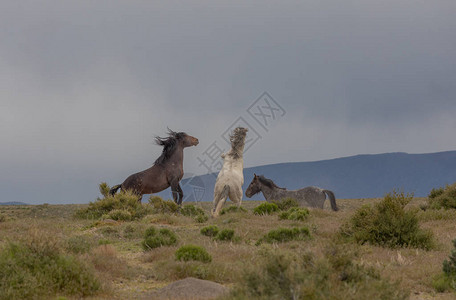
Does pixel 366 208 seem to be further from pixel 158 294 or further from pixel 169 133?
pixel 169 133

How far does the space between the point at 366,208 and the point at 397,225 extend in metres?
1.17

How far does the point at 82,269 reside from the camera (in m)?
7.57

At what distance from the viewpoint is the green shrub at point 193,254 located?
901 cm

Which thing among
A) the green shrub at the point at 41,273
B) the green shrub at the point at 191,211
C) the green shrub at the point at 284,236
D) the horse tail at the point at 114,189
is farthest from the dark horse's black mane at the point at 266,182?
the green shrub at the point at 41,273

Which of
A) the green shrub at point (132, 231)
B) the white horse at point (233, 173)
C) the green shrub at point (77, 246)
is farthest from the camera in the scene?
the white horse at point (233, 173)

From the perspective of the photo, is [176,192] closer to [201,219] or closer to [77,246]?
[201,219]

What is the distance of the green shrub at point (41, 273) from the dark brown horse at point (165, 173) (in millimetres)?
15294

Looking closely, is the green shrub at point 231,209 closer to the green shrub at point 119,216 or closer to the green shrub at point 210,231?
the green shrub at point 119,216

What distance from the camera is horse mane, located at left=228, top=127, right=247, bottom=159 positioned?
58.1ft

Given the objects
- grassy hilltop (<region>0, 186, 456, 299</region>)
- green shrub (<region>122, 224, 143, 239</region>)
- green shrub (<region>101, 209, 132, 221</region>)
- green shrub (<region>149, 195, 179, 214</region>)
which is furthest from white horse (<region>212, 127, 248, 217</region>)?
green shrub (<region>149, 195, 179, 214</region>)

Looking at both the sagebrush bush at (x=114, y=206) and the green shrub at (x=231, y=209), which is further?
the sagebrush bush at (x=114, y=206)

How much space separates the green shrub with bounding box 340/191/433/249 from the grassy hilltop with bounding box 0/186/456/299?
0.08 feet

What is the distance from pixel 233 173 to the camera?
17500mm

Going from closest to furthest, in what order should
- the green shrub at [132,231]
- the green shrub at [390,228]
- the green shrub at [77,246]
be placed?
the green shrub at [77,246] < the green shrub at [390,228] < the green shrub at [132,231]
